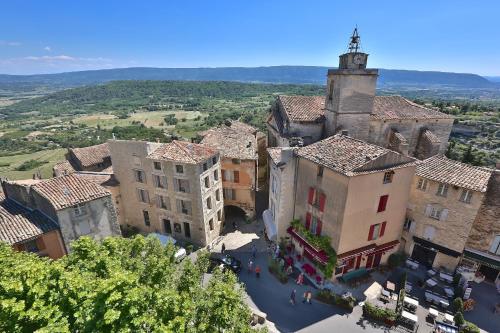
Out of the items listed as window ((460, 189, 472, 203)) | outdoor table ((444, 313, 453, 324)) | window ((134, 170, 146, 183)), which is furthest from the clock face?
window ((134, 170, 146, 183))

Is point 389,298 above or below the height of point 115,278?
below

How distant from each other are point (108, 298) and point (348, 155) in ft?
71.8

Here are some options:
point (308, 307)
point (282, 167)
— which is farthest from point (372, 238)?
point (282, 167)

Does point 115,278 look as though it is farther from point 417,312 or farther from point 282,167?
point 417,312

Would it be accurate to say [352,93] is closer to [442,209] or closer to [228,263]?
[442,209]

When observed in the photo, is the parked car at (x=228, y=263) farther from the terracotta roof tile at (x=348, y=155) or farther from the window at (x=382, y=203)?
the window at (x=382, y=203)

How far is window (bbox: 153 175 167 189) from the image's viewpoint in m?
34.8

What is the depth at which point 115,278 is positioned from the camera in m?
12.2

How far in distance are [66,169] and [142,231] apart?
18.8m

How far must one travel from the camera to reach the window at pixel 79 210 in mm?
25045

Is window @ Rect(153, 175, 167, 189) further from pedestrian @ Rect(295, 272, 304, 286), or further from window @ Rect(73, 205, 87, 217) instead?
pedestrian @ Rect(295, 272, 304, 286)

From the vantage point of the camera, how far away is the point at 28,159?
371ft

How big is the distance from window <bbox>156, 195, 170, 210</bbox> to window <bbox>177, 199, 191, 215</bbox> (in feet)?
5.63

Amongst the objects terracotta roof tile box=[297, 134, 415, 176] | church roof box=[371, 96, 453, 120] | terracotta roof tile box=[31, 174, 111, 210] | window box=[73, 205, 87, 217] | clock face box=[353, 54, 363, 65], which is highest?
clock face box=[353, 54, 363, 65]
